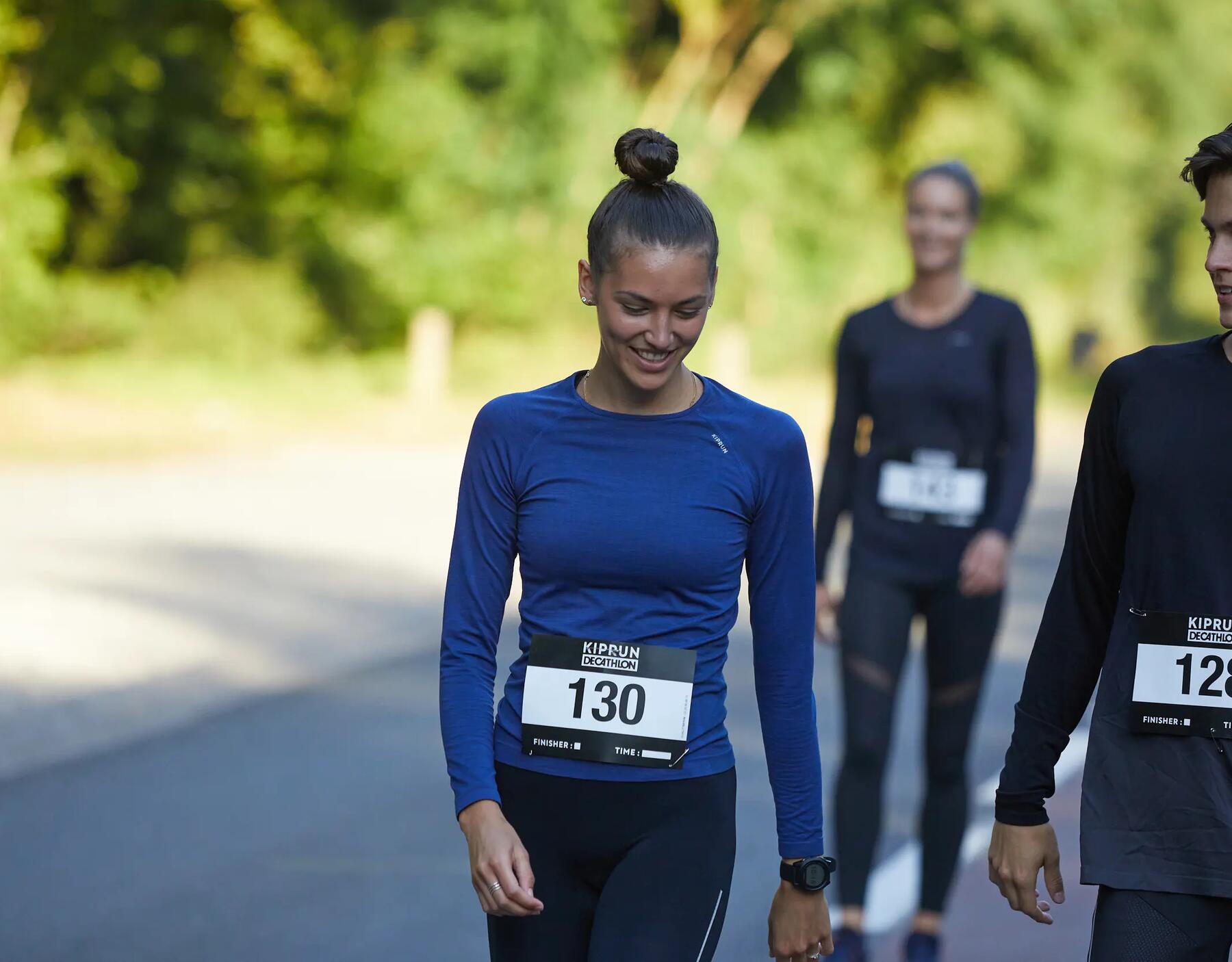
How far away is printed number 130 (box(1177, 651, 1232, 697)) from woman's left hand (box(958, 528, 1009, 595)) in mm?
2249

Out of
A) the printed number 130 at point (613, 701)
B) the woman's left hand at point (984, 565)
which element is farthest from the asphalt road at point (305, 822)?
the printed number 130 at point (613, 701)

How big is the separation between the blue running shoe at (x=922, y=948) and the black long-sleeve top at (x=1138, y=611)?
7.06 feet

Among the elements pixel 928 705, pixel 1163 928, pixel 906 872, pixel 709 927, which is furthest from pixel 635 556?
pixel 906 872

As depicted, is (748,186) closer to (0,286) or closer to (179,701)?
(0,286)

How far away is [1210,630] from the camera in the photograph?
2.77 m

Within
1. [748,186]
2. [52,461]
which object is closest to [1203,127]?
[748,186]

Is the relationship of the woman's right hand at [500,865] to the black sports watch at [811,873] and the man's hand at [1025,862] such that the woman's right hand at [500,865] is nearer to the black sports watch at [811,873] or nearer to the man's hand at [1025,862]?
the black sports watch at [811,873]

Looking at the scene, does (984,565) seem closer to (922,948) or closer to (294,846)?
(922,948)

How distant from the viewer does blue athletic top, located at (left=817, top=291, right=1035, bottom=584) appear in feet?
16.7

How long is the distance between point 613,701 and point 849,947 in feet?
7.53

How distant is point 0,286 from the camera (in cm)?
2270

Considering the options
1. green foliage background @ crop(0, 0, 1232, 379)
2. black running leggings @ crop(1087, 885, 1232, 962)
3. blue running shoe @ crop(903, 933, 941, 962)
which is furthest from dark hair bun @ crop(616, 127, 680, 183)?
green foliage background @ crop(0, 0, 1232, 379)

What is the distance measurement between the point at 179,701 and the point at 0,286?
1577 centimetres

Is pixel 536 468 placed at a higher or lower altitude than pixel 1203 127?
lower
